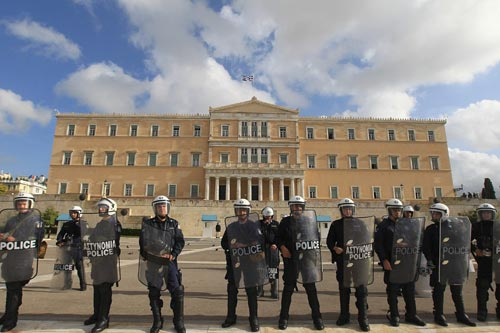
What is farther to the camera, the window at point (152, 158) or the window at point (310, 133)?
the window at point (310, 133)

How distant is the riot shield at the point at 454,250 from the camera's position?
5652 mm

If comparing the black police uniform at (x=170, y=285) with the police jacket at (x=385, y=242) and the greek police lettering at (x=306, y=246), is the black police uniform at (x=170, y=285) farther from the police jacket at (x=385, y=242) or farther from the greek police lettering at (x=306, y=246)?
the police jacket at (x=385, y=242)

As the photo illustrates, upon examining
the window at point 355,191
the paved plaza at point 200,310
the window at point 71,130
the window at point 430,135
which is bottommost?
the paved plaza at point 200,310

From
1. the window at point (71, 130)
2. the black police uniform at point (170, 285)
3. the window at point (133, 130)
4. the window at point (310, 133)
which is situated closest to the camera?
the black police uniform at point (170, 285)

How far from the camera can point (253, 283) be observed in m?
5.27

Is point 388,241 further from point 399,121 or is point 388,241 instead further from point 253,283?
point 399,121

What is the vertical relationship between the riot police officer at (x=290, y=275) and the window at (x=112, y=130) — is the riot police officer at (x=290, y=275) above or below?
below

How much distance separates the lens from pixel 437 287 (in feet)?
18.4

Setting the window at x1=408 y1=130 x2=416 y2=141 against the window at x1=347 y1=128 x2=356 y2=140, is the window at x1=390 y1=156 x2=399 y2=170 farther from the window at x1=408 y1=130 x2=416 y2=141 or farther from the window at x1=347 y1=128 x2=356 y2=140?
the window at x1=347 y1=128 x2=356 y2=140

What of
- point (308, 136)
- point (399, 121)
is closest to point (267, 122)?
point (308, 136)

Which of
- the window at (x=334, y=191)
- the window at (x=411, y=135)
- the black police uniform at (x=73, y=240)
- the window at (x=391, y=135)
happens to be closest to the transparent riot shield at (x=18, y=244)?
the black police uniform at (x=73, y=240)

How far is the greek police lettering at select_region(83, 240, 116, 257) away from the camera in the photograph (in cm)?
542

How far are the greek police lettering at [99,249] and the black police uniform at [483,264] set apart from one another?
622cm

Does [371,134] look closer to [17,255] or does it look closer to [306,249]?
[306,249]
